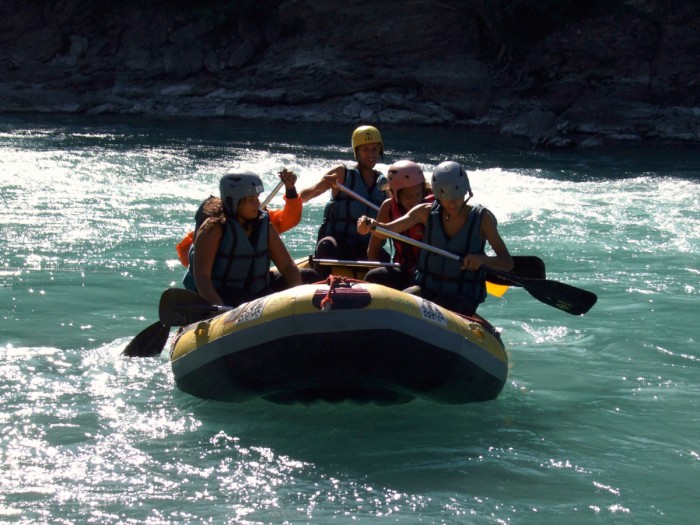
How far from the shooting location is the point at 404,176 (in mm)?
5809

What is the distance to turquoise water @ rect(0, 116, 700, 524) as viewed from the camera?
4.25m

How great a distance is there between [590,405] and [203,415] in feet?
6.46

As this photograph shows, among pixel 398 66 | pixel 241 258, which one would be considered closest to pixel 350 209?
pixel 241 258

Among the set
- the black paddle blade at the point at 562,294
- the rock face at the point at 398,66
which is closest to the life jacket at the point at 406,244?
the black paddle blade at the point at 562,294

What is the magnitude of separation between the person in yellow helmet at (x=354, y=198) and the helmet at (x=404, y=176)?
0.92 metres

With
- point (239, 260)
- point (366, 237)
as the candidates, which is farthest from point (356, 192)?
point (239, 260)

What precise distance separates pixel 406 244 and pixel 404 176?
0.38 m

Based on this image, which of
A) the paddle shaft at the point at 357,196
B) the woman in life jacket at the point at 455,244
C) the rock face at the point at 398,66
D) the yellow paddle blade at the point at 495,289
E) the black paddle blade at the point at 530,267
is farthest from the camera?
the rock face at the point at 398,66

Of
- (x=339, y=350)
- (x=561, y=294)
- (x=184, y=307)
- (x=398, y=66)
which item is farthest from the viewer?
(x=398, y=66)

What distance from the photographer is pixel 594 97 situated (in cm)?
1962

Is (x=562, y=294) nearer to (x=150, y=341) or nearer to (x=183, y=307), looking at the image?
(x=183, y=307)

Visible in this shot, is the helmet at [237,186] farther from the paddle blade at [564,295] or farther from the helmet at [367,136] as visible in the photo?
the helmet at [367,136]

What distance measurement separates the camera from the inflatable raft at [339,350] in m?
4.50

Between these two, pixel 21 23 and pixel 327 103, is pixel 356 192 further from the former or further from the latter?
pixel 21 23
